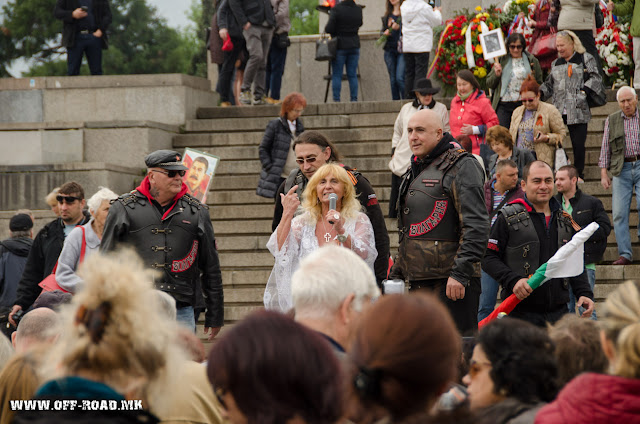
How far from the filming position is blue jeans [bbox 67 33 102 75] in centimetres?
1588

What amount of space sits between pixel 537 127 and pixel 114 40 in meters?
39.6

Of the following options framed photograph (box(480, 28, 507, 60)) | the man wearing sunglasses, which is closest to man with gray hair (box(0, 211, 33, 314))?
the man wearing sunglasses

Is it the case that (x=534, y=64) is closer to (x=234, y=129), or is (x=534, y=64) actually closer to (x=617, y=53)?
(x=617, y=53)

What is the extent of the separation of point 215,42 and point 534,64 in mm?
5820

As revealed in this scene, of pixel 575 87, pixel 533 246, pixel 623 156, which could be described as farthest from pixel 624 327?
pixel 575 87

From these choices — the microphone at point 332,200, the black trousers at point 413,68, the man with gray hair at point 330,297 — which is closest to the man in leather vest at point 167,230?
the microphone at point 332,200

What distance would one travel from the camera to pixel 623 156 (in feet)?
36.8

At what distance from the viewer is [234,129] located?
50.0 feet

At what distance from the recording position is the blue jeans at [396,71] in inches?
648

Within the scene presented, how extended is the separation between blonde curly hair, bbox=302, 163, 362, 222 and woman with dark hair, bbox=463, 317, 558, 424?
9.90 ft

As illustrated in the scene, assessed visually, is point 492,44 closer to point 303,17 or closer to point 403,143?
point 403,143

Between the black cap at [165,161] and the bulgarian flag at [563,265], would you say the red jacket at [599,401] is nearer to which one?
the bulgarian flag at [563,265]

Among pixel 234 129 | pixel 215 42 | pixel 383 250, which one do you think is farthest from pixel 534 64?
pixel 383 250

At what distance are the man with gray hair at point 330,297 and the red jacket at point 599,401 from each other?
2.73 ft
